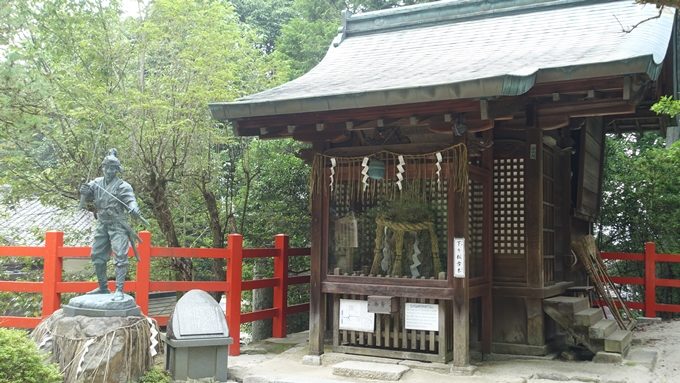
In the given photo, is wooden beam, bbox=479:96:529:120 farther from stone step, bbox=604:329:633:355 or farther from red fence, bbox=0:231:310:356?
red fence, bbox=0:231:310:356

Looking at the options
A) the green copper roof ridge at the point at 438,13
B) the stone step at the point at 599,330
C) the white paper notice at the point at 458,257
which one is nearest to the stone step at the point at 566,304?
the stone step at the point at 599,330

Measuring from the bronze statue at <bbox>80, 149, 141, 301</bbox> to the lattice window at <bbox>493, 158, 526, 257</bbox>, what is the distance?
15.6 ft

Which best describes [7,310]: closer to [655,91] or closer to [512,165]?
[512,165]

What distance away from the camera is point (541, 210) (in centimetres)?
812

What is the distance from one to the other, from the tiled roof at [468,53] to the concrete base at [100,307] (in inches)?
101

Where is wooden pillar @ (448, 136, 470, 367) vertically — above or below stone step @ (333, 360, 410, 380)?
above

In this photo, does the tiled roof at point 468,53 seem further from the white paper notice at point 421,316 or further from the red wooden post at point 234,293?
the white paper notice at point 421,316

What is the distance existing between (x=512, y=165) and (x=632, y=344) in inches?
132

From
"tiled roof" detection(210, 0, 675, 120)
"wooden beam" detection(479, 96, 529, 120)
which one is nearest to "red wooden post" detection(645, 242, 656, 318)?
"tiled roof" detection(210, 0, 675, 120)

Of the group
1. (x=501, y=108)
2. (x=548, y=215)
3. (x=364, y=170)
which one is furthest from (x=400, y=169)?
(x=548, y=215)

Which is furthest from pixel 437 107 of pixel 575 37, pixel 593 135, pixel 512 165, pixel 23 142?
pixel 23 142

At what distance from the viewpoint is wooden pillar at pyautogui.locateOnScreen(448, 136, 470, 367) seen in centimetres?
713

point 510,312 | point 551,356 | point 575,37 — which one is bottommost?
point 551,356

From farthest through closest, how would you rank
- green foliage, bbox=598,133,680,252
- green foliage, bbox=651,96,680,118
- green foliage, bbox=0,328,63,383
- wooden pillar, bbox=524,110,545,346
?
green foliage, bbox=598,133,680,252
wooden pillar, bbox=524,110,545,346
green foliage, bbox=651,96,680,118
green foliage, bbox=0,328,63,383
